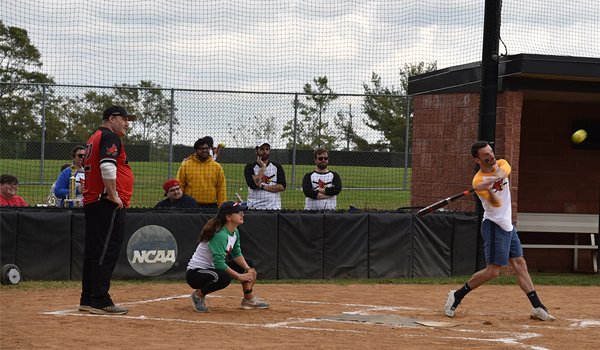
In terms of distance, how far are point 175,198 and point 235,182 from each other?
14.7 ft

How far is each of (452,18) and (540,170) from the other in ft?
11.3

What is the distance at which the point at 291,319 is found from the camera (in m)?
6.49

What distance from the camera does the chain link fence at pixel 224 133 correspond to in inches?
472

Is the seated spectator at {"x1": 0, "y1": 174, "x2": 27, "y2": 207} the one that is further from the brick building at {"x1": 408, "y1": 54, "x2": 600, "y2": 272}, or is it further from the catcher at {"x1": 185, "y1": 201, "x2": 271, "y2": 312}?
the brick building at {"x1": 408, "y1": 54, "x2": 600, "y2": 272}

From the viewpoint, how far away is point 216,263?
680cm

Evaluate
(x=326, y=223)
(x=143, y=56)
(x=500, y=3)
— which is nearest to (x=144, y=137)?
(x=143, y=56)

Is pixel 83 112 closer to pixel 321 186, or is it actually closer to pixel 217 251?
pixel 321 186

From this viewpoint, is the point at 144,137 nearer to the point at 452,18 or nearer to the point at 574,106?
the point at 452,18

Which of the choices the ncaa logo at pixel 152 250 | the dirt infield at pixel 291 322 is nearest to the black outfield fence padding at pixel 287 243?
the ncaa logo at pixel 152 250

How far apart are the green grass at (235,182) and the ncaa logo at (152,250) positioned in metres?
3.30

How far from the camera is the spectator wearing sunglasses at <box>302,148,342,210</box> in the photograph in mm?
10211

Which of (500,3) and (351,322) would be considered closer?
(351,322)

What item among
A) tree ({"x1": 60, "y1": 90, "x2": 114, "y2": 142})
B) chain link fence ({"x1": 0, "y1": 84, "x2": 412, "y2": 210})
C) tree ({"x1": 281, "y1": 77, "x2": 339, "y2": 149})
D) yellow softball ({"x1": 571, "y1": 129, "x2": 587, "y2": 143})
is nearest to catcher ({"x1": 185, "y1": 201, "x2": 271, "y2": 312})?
chain link fence ({"x1": 0, "y1": 84, "x2": 412, "y2": 210})

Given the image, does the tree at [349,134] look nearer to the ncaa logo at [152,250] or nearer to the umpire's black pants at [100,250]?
the ncaa logo at [152,250]
